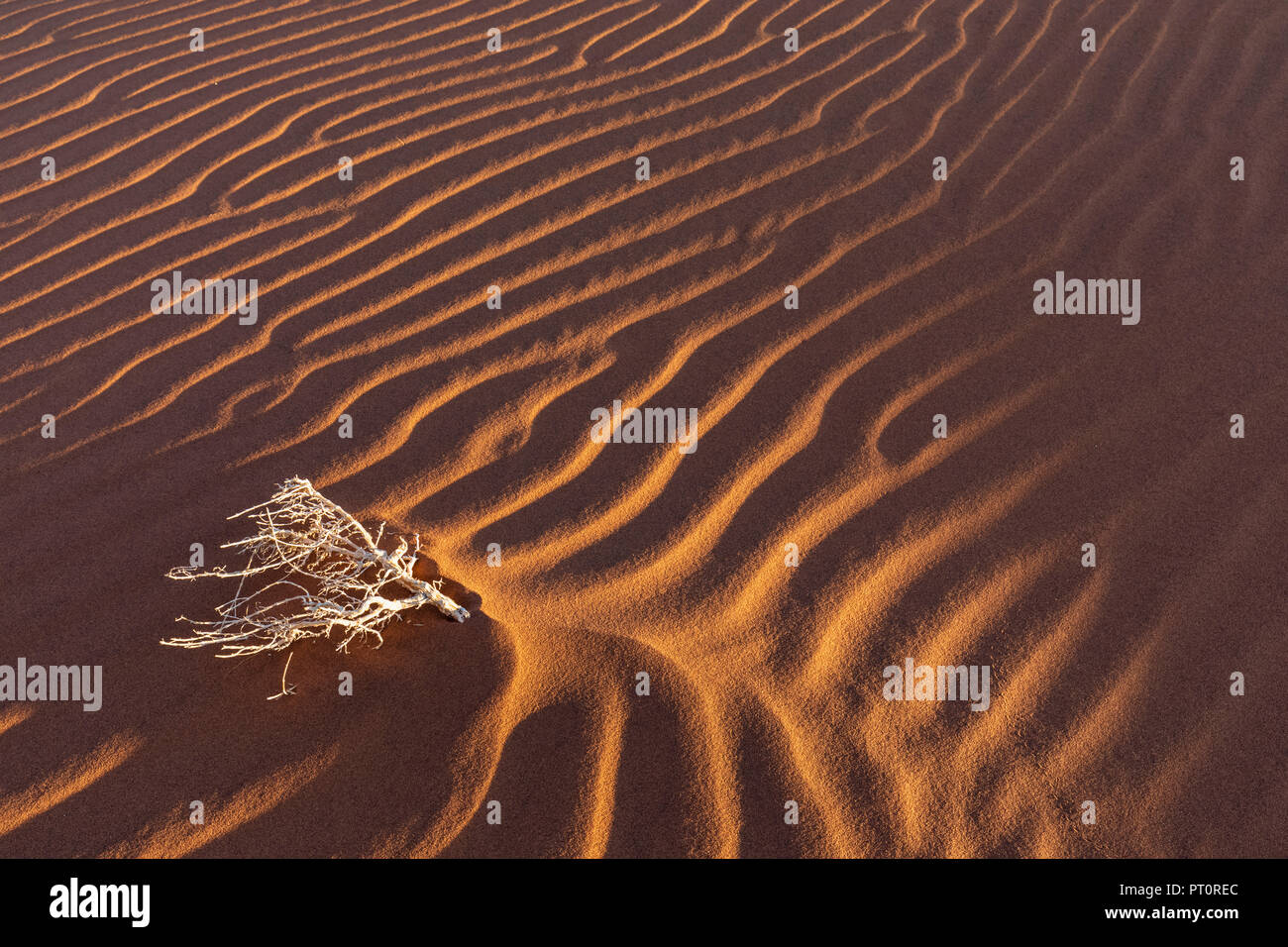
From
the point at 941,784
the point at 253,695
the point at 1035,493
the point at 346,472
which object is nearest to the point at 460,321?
the point at 346,472

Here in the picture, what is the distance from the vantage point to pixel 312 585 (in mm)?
2520

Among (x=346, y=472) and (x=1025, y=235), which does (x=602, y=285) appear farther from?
(x=1025, y=235)

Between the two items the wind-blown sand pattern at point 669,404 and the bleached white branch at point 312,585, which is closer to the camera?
the wind-blown sand pattern at point 669,404

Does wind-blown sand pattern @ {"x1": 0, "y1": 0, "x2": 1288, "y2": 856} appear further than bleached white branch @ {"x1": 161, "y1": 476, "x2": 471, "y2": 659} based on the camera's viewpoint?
No

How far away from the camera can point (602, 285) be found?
3418 millimetres

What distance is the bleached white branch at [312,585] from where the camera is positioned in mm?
2320

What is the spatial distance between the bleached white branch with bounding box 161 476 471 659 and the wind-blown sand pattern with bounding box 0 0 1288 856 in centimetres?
7

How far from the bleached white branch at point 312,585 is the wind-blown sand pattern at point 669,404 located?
71 mm

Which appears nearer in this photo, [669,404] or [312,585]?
[312,585]

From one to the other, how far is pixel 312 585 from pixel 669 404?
115cm

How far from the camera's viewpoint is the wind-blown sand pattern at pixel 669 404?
2139 mm

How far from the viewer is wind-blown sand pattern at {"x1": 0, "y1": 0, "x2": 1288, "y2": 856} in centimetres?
214

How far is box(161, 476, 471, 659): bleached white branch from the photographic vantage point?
232 cm

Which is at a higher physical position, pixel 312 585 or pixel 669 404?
pixel 669 404
